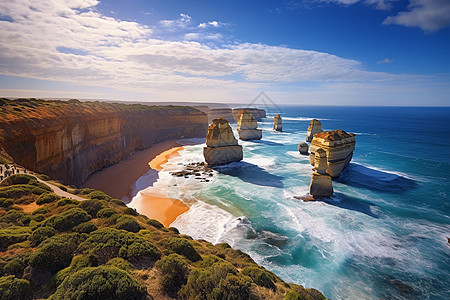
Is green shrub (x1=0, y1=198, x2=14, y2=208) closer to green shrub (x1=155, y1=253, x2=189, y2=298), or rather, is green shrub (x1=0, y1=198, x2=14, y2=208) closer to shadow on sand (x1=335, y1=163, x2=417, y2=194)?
green shrub (x1=155, y1=253, x2=189, y2=298)

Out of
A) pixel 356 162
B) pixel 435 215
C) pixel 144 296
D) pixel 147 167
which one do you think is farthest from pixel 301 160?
pixel 144 296

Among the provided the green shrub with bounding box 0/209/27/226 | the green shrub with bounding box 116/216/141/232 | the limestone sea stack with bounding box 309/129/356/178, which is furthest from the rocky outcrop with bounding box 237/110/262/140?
the green shrub with bounding box 0/209/27/226

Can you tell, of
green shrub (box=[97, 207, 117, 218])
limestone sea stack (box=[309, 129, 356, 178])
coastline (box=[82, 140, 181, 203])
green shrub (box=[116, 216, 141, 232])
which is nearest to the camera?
green shrub (box=[116, 216, 141, 232])

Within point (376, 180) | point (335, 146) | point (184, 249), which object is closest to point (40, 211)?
point (184, 249)

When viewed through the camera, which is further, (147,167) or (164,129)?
(164,129)

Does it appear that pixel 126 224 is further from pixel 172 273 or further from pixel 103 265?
pixel 172 273

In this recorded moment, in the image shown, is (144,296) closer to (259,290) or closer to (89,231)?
(259,290)

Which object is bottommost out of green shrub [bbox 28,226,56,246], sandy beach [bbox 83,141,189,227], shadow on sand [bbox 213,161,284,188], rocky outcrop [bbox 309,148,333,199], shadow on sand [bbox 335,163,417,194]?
sandy beach [bbox 83,141,189,227]
